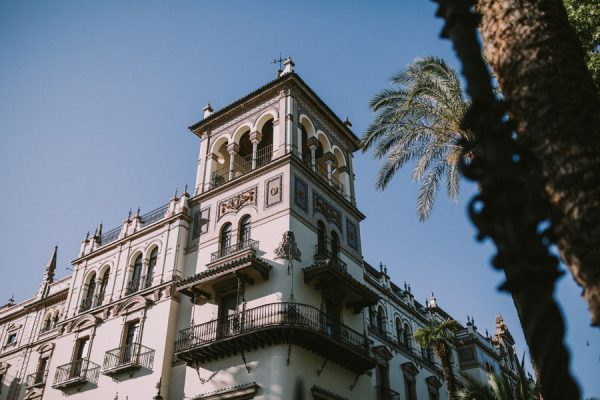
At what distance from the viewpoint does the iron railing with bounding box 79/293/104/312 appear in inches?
1039

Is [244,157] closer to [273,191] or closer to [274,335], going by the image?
[273,191]

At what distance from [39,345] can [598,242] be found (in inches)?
1294

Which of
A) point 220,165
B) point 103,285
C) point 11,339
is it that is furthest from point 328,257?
point 11,339

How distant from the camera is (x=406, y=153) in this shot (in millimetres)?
18984

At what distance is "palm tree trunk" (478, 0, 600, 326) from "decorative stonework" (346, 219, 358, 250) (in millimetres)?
19859

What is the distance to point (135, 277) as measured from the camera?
2583 centimetres

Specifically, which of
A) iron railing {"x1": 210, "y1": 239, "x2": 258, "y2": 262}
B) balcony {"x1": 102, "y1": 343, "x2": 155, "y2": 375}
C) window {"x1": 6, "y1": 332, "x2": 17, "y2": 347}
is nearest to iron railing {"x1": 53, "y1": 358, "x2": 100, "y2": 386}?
balcony {"x1": 102, "y1": 343, "x2": 155, "y2": 375}

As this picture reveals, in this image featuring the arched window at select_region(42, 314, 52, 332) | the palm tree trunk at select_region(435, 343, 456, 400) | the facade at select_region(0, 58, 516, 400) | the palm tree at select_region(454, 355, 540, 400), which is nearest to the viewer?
the palm tree at select_region(454, 355, 540, 400)

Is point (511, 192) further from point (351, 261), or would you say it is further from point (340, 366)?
point (351, 261)

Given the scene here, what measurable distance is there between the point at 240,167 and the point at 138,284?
736 centimetres

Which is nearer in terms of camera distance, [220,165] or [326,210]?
[326,210]

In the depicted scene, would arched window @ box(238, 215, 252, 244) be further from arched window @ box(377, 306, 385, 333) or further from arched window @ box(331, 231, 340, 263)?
arched window @ box(377, 306, 385, 333)

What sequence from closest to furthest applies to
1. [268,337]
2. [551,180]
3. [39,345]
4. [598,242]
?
[598,242] → [551,180] → [268,337] → [39,345]

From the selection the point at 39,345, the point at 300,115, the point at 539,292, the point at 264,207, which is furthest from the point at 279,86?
the point at 539,292
